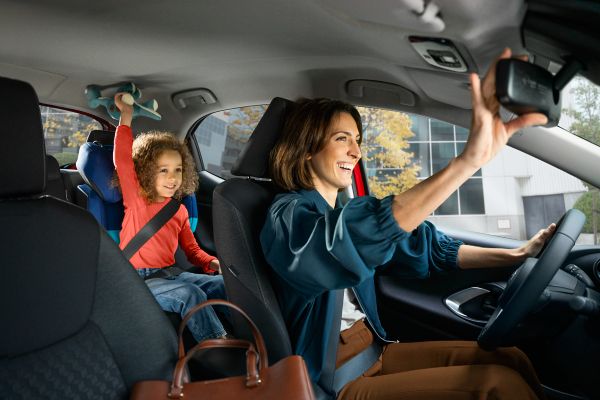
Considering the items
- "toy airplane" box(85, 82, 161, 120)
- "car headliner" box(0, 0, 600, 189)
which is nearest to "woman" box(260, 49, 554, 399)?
"car headliner" box(0, 0, 600, 189)

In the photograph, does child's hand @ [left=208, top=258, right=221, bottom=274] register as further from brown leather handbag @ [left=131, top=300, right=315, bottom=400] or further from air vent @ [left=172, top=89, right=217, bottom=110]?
brown leather handbag @ [left=131, top=300, right=315, bottom=400]

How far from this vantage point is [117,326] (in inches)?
46.7

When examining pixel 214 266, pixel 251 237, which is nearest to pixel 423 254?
pixel 251 237

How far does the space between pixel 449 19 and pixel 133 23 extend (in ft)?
4.56

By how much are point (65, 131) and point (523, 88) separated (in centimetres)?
299

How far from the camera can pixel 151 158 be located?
284cm

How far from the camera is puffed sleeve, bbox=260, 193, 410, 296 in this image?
1143mm

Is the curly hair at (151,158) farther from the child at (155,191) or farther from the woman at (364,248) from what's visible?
the woman at (364,248)

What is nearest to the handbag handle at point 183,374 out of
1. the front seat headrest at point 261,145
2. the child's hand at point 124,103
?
the front seat headrest at point 261,145

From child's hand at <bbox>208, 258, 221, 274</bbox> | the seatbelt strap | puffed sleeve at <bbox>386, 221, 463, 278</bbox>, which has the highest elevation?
puffed sleeve at <bbox>386, 221, 463, 278</bbox>

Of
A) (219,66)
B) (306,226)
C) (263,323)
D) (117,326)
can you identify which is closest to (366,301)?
(263,323)

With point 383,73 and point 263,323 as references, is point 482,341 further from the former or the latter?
point 383,73

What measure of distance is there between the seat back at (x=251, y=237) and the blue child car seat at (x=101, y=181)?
132 cm

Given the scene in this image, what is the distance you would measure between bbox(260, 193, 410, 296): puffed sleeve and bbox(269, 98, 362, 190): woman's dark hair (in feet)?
0.76
